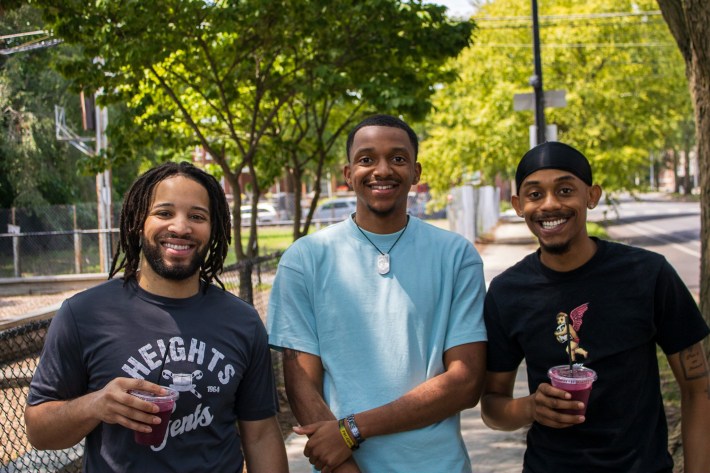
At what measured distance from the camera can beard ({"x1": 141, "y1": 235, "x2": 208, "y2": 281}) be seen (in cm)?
254

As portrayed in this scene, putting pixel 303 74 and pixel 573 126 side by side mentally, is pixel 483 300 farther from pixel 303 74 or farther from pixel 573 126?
pixel 573 126

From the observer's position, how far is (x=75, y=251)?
1955cm

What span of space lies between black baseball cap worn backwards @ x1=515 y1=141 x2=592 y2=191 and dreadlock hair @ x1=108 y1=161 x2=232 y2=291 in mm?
1100

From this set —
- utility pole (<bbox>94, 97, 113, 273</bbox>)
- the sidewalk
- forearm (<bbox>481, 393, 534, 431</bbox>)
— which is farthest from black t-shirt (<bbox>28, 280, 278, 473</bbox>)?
utility pole (<bbox>94, 97, 113, 273</bbox>)

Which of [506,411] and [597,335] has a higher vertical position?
[597,335]

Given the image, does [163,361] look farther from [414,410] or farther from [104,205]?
[104,205]

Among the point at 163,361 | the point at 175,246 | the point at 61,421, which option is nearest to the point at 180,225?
the point at 175,246

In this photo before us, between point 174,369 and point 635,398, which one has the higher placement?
point 174,369

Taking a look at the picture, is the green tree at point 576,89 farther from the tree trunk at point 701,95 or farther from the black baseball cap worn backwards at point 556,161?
the black baseball cap worn backwards at point 556,161

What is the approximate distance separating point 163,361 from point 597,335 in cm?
141

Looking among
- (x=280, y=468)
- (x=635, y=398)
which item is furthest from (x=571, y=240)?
(x=280, y=468)

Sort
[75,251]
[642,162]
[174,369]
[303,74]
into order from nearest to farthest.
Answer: [174,369] → [303,74] → [75,251] → [642,162]

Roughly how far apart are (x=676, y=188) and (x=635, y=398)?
82.9 m

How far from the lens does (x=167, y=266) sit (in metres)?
2.54
